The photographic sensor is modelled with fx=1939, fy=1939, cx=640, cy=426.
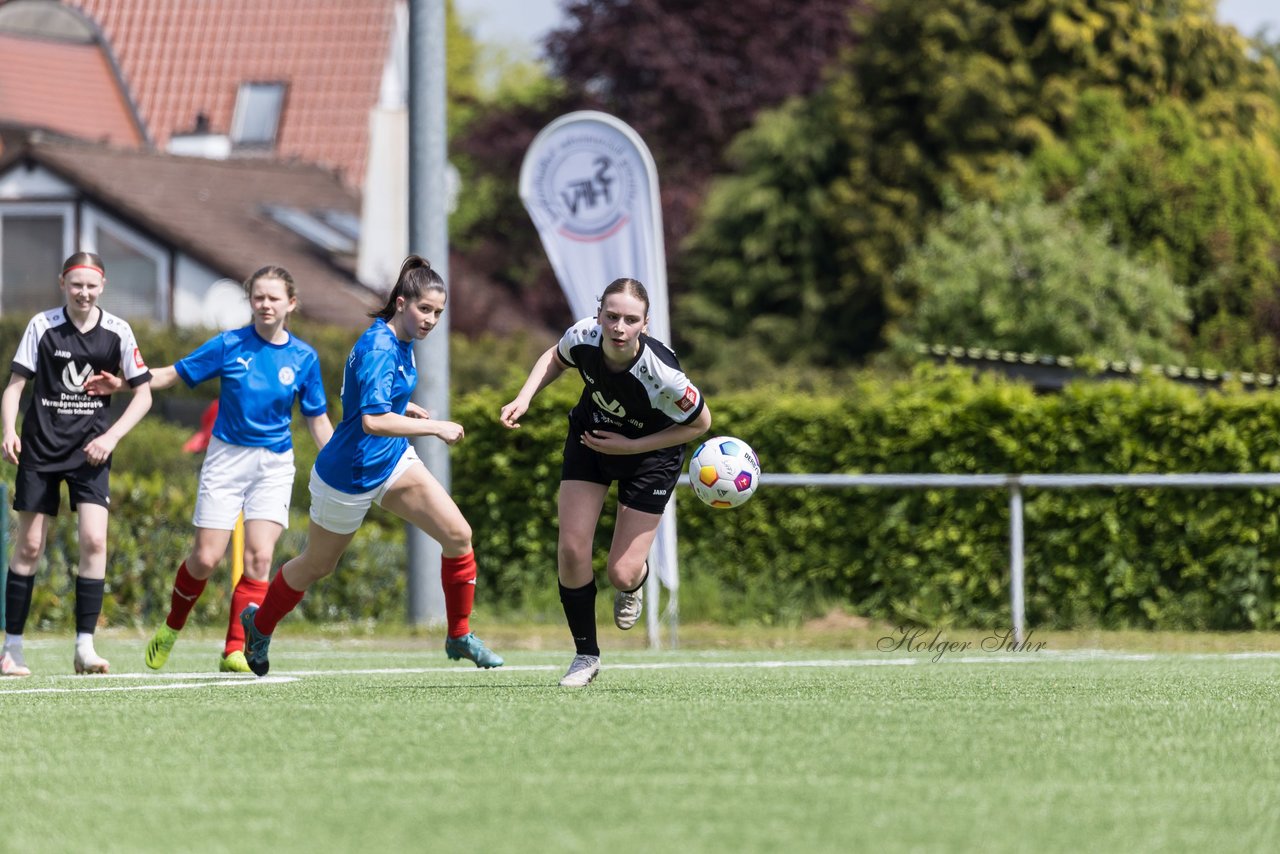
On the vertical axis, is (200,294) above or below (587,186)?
above

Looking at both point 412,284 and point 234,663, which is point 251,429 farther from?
point 412,284

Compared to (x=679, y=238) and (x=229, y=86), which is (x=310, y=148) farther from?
(x=679, y=238)

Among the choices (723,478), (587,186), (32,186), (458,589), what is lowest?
(458,589)

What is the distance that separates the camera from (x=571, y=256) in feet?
49.6

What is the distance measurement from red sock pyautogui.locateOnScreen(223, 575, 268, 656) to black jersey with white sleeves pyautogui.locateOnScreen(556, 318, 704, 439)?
90.8 inches

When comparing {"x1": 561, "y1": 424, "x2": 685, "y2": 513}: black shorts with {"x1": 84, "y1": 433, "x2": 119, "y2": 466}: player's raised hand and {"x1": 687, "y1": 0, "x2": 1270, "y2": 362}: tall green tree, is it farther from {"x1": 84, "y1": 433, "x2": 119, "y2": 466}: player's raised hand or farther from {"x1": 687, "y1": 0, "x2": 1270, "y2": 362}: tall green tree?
{"x1": 687, "y1": 0, "x2": 1270, "y2": 362}: tall green tree

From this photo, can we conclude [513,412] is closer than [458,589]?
Yes

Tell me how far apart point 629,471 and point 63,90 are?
44795 millimetres

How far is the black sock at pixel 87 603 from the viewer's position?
1039cm

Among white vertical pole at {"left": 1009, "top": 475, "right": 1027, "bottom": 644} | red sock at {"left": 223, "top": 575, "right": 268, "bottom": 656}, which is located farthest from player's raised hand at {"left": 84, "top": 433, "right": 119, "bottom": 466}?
white vertical pole at {"left": 1009, "top": 475, "right": 1027, "bottom": 644}

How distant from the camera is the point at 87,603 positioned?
34.4 ft
